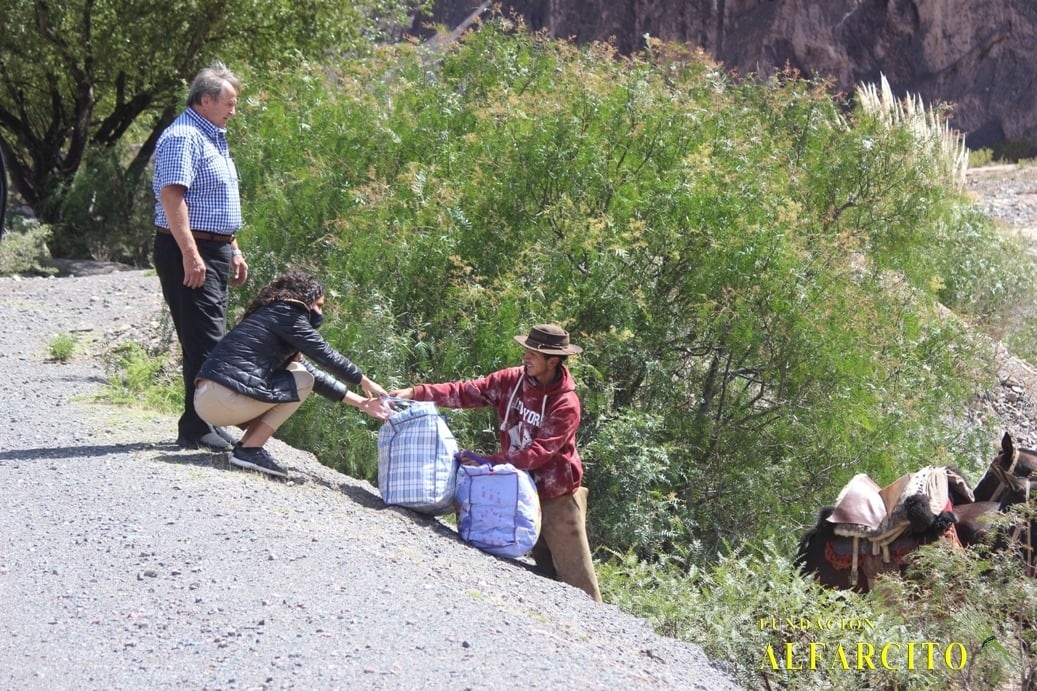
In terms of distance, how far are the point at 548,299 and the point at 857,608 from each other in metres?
3.30

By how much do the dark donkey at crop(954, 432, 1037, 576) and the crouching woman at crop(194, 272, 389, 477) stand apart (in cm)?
349

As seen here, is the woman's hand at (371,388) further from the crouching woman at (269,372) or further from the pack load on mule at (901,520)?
the pack load on mule at (901,520)

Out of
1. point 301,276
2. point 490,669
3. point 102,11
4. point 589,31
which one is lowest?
point 490,669

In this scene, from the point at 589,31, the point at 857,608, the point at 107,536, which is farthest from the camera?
the point at 589,31

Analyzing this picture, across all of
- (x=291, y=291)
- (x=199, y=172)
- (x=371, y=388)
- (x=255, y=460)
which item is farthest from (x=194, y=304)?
(x=371, y=388)

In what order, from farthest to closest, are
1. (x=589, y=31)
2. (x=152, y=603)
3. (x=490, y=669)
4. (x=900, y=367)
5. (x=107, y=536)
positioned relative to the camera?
(x=589, y=31), (x=900, y=367), (x=107, y=536), (x=152, y=603), (x=490, y=669)

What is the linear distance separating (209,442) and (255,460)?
0.46 m

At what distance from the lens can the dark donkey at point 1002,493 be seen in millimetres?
7574

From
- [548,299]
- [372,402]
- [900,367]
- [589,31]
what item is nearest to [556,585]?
[372,402]

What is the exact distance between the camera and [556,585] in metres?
6.61

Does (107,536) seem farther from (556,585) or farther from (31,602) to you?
(556,585)

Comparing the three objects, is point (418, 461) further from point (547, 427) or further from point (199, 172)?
point (199, 172)

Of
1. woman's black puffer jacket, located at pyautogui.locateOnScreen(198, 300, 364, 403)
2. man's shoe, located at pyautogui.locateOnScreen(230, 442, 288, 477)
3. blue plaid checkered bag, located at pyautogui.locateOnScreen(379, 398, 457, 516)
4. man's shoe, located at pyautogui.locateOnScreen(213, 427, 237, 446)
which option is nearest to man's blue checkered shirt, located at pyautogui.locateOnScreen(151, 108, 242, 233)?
woman's black puffer jacket, located at pyautogui.locateOnScreen(198, 300, 364, 403)

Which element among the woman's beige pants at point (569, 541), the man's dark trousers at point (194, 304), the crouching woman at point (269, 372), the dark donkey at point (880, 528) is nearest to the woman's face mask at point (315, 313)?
the crouching woman at point (269, 372)
